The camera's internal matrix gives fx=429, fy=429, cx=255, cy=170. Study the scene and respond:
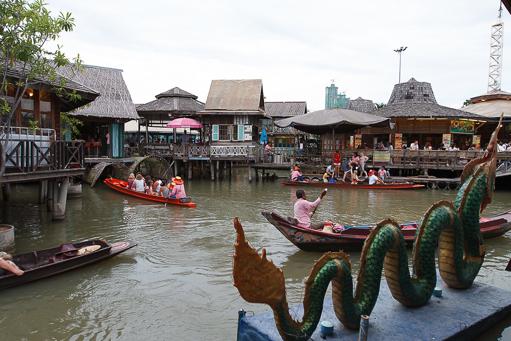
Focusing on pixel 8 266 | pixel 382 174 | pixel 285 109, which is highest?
pixel 285 109

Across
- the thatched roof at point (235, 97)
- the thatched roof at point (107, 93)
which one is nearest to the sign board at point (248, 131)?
the thatched roof at point (235, 97)

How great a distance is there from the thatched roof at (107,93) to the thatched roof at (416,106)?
16.7 metres

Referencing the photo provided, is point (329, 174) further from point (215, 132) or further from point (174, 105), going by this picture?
point (174, 105)

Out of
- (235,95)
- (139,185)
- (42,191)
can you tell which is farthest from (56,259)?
(235,95)

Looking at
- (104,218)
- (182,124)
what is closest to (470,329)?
(104,218)

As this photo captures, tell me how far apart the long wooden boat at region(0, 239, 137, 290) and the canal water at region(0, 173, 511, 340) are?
19 centimetres

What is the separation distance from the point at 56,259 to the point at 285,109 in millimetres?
35836

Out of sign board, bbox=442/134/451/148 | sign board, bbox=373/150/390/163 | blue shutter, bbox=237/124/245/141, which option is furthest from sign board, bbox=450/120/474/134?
blue shutter, bbox=237/124/245/141

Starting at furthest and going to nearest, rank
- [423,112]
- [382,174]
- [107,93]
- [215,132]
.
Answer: [215,132], [423,112], [107,93], [382,174]

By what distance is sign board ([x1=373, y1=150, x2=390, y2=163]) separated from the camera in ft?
83.7

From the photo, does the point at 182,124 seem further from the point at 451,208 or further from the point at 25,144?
the point at 451,208

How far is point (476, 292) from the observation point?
6.87 metres

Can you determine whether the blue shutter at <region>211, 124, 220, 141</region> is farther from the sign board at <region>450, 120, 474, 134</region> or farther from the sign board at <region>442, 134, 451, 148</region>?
the sign board at <region>450, 120, 474, 134</region>

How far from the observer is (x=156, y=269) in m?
9.52
